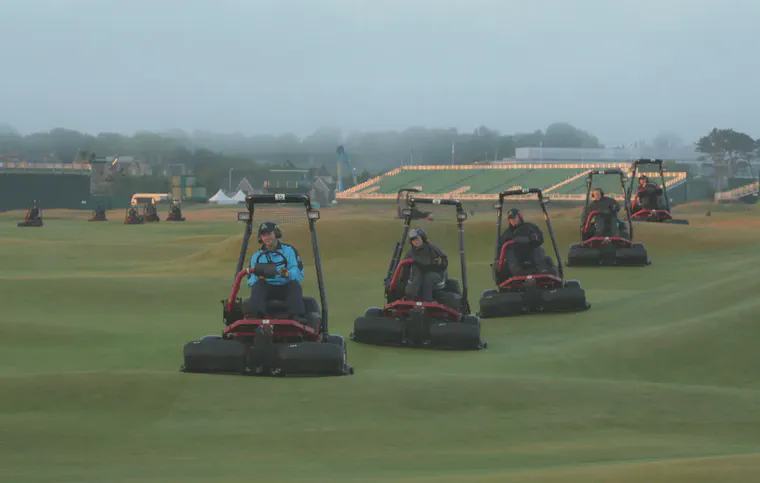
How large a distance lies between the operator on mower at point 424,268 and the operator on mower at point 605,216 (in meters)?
19.2

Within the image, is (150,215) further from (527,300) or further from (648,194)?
(527,300)

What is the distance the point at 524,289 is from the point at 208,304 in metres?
9.39

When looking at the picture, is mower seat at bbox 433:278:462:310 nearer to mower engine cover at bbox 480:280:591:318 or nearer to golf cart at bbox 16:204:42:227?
mower engine cover at bbox 480:280:591:318

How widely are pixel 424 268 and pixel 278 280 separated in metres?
4.76

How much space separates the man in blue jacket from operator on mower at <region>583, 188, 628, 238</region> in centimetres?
2379

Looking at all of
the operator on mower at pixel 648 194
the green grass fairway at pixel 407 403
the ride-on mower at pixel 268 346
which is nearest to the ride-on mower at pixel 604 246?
the green grass fairway at pixel 407 403

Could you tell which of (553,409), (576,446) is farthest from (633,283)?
(576,446)

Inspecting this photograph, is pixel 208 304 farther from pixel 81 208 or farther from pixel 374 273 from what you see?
pixel 81 208

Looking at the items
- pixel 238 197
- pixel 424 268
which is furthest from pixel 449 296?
pixel 238 197

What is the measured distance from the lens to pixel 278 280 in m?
18.8

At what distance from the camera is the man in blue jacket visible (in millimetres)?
18594

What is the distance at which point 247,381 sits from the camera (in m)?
17.9

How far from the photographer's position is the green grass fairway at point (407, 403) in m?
12.6

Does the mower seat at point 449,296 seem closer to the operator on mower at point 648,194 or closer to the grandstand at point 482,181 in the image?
the operator on mower at point 648,194
